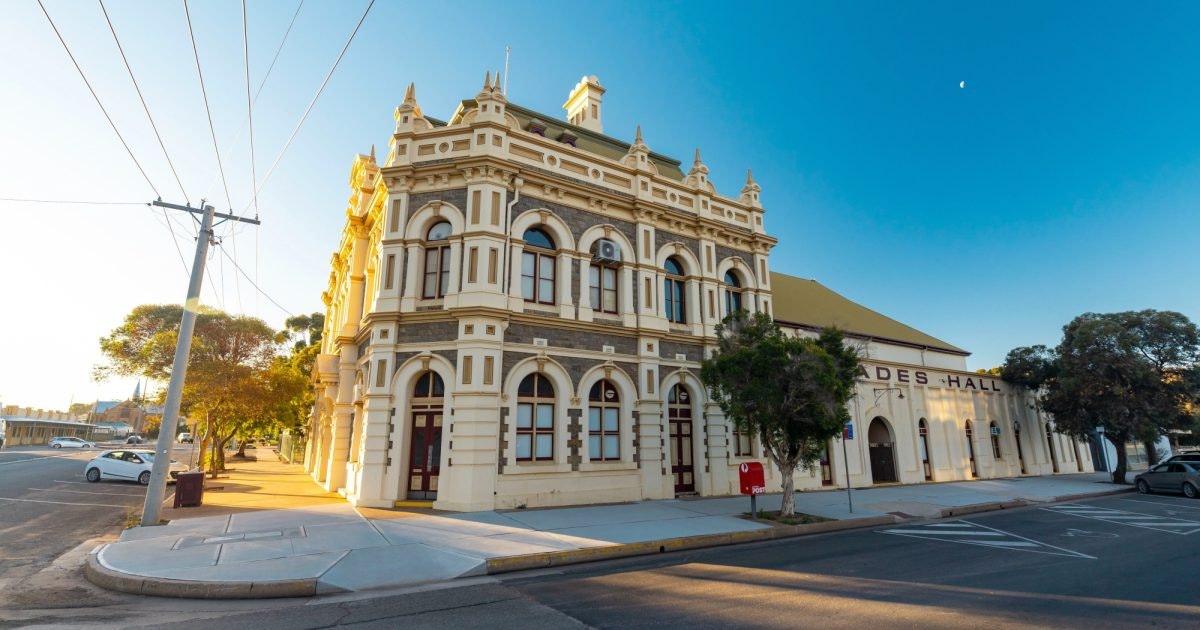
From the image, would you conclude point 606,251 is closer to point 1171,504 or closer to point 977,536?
point 977,536

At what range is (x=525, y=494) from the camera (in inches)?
579

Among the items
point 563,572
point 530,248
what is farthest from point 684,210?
point 563,572

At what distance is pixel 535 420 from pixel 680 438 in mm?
5730

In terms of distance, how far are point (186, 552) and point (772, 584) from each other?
10012 millimetres

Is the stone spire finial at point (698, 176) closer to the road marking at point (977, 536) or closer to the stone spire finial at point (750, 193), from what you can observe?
the stone spire finial at point (750, 193)

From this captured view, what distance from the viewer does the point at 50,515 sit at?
44.8 ft

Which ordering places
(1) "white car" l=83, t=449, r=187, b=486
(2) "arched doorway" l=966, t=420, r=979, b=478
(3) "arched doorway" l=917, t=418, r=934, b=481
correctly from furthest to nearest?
(2) "arched doorway" l=966, t=420, r=979, b=478
(3) "arched doorway" l=917, t=418, r=934, b=481
(1) "white car" l=83, t=449, r=187, b=486

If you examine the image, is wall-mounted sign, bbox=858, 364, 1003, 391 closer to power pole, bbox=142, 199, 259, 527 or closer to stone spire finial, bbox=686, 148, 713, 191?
stone spire finial, bbox=686, 148, 713, 191

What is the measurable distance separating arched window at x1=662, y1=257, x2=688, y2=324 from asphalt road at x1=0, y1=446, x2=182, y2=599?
54.2ft

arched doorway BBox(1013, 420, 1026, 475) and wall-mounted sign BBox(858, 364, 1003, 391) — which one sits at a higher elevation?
wall-mounted sign BBox(858, 364, 1003, 391)

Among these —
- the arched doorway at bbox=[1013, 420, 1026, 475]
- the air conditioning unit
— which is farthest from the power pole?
the arched doorway at bbox=[1013, 420, 1026, 475]

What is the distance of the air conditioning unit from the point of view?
17.6 m

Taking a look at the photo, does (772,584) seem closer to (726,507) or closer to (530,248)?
(726,507)

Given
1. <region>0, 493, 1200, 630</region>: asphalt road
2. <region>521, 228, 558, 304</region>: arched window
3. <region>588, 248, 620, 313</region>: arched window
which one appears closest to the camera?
<region>0, 493, 1200, 630</region>: asphalt road
